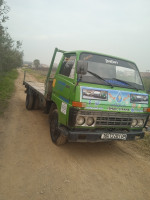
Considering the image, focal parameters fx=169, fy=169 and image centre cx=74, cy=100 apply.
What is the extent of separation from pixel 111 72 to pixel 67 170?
2269 mm

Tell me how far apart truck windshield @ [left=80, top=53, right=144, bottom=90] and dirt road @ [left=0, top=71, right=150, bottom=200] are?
1670 millimetres

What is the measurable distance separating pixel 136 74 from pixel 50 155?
279cm

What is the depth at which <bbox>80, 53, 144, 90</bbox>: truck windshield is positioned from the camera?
3.54 metres

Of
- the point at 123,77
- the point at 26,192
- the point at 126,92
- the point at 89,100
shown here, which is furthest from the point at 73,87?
the point at 26,192

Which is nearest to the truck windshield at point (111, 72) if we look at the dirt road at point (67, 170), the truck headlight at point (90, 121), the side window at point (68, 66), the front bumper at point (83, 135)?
the side window at point (68, 66)

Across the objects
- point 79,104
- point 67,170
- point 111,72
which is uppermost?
point 111,72

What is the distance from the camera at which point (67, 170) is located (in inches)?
125

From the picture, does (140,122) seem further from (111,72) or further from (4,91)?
(4,91)

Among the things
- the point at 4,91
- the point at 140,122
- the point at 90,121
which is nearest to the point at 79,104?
the point at 90,121

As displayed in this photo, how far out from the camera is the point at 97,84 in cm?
345

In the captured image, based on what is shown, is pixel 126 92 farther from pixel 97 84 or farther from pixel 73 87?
pixel 73 87

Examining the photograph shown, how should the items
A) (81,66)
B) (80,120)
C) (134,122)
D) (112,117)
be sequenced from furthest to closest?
(134,122) < (112,117) < (80,120) < (81,66)

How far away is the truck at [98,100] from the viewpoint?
3199 mm

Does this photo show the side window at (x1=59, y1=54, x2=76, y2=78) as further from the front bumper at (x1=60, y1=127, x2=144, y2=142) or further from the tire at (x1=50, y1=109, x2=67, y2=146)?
the front bumper at (x1=60, y1=127, x2=144, y2=142)
